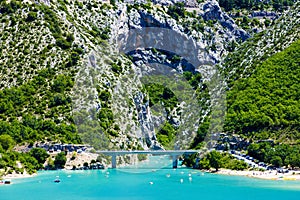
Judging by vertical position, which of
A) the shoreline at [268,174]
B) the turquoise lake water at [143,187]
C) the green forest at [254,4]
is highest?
the green forest at [254,4]

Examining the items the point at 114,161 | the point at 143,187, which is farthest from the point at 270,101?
the point at 143,187

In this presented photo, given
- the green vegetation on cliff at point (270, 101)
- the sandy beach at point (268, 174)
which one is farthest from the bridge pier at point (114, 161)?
the green vegetation on cliff at point (270, 101)

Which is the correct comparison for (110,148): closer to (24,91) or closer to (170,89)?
(24,91)

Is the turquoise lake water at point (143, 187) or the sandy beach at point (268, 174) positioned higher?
the sandy beach at point (268, 174)

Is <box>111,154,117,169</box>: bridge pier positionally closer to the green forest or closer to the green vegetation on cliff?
the green vegetation on cliff

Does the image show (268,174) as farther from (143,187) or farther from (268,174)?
(143,187)

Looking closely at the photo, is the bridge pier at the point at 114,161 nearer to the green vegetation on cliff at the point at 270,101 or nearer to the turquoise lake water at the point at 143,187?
the turquoise lake water at the point at 143,187

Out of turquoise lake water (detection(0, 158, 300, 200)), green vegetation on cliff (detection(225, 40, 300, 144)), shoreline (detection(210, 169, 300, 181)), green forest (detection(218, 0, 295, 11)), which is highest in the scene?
green forest (detection(218, 0, 295, 11))

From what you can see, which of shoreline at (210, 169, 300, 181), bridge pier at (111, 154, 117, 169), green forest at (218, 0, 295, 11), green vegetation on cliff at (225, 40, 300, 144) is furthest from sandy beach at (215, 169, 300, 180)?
green forest at (218, 0, 295, 11)

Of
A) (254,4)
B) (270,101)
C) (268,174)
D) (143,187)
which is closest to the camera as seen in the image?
(143,187)
